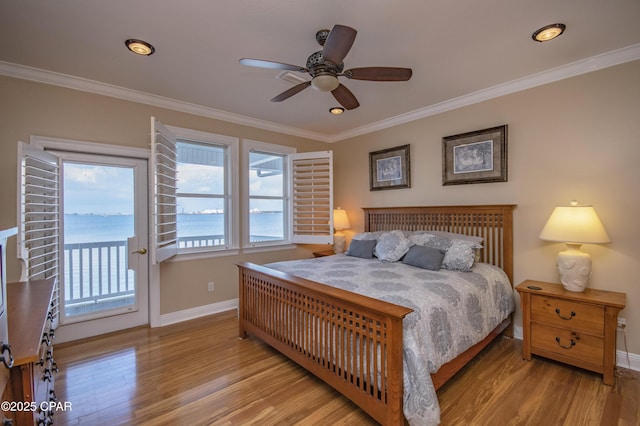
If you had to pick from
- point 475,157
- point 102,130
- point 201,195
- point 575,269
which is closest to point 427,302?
point 575,269

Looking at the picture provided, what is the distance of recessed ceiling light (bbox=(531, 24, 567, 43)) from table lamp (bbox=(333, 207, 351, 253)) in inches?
126

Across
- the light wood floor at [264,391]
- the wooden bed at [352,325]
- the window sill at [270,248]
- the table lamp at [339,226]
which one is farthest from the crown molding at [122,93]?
the light wood floor at [264,391]

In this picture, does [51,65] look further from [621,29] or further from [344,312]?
[621,29]

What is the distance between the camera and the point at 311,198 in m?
4.53

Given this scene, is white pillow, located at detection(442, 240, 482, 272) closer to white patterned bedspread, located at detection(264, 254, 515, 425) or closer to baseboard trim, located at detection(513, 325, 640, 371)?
white patterned bedspread, located at detection(264, 254, 515, 425)

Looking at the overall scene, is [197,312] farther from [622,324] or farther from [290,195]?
[622,324]

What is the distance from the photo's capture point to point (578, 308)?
2381mm

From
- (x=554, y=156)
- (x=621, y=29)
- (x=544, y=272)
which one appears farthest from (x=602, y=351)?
(x=621, y=29)

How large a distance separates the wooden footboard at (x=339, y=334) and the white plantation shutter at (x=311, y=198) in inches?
66.7

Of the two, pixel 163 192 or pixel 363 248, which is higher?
pixel 163 192

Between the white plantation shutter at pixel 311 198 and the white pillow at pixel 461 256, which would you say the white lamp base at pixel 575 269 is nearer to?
the white pillow at pixel 461 256

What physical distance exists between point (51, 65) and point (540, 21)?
4.09m

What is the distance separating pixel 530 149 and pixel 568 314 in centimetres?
163

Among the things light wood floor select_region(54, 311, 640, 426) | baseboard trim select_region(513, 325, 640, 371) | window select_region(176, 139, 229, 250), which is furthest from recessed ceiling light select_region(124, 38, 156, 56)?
baseboard trim select_region(513, 325, 640, 371)
